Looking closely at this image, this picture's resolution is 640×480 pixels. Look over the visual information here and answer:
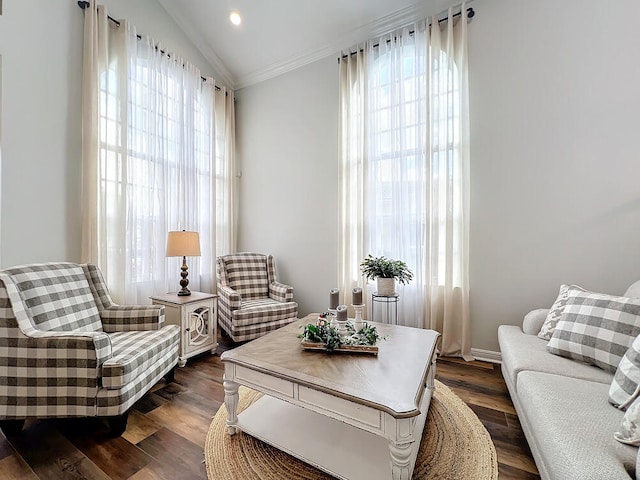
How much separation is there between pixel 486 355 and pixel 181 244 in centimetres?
307

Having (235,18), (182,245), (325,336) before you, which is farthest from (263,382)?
(235,18)

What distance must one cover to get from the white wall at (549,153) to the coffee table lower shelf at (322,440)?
155 centimetres

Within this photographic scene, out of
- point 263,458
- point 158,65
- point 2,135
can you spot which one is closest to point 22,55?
point 2,135

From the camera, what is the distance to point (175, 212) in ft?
11.0

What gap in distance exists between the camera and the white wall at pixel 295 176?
3.54 m

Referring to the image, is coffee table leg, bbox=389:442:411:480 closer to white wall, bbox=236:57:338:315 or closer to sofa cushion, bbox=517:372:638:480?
sofa cushion, bbox=517:372:638:480

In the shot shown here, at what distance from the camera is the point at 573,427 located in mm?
1122

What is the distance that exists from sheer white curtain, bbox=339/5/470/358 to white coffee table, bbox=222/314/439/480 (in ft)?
3.52

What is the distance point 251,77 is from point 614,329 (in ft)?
14.8

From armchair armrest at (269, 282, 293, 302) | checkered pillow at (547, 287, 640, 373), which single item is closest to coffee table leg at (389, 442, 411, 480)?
checkered pillow at (547, 287, 640, 373)

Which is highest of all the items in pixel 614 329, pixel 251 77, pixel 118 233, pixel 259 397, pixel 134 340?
pixel 251 77

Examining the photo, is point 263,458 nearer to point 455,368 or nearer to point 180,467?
point 180,467

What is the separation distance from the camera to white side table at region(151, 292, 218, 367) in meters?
2.60

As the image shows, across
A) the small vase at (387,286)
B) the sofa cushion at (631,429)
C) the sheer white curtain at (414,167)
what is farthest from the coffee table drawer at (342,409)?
the sheer white curtain at (414,167)
